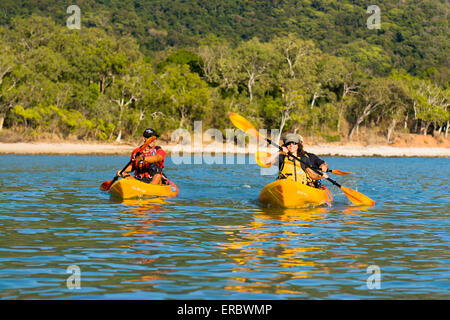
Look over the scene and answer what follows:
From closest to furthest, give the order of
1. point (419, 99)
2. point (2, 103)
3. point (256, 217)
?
point (256, 217) < point (2, 103) < point (419, 99)

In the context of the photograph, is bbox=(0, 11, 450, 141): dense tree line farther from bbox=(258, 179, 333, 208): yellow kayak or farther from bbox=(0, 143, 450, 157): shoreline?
bbox=(258, 179, 333, 208): yellow kayak

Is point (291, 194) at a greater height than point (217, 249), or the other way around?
point (291, 194)

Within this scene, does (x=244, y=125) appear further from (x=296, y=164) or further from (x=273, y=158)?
(x=296, y=164)

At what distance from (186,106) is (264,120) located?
1161 cm

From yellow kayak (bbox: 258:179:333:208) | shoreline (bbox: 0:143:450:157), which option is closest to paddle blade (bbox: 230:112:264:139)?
yellow kayak (bbox: 258:179:333:208)

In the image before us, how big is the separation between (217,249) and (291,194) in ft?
19.2

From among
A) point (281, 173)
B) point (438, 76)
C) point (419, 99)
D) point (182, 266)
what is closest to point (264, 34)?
→ point (438, 76)

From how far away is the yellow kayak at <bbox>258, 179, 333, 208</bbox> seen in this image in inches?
615

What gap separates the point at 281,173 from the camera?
1631 cm

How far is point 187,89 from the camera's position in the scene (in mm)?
60906

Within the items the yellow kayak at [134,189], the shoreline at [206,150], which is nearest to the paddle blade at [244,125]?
the yellow kayak at [134,189]

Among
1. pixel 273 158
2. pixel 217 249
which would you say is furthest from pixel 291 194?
pixel 217 249
